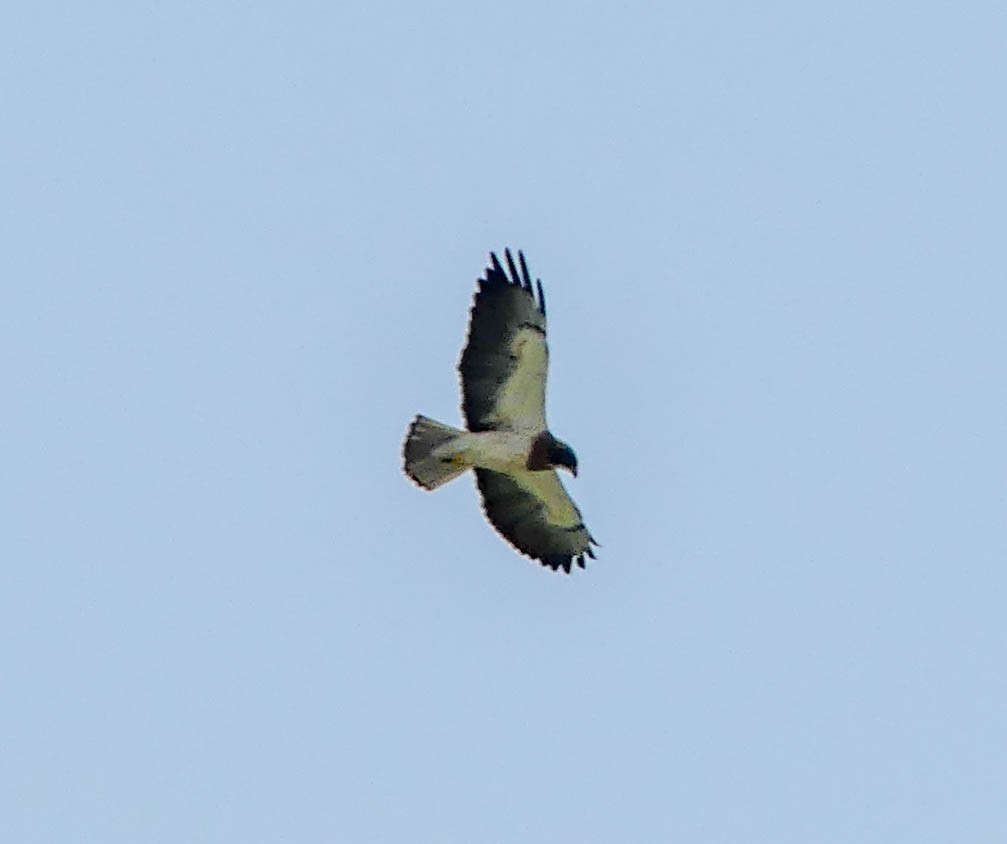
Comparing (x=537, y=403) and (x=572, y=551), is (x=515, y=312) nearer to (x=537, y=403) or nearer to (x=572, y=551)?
(x=537, y=403)

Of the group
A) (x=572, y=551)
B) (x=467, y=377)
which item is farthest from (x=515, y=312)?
(x=572, y=551)

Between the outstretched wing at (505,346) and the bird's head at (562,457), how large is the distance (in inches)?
20.1

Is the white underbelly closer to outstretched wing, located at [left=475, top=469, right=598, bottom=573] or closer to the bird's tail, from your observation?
the bird's tail

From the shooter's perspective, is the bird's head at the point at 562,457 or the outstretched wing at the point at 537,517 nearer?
the bird's head at the point at 562,457

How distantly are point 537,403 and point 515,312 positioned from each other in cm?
95

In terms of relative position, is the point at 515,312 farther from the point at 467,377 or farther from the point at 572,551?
the point at 572,551

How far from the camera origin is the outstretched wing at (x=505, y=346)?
28406 millimetres

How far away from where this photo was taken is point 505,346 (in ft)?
93.3

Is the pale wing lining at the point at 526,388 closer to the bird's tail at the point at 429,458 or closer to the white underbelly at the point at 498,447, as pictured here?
the white underbelly at the point at 498,447

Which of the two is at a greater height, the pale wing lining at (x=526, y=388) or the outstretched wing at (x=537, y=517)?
the pale wing lining at (x=526, y=388)

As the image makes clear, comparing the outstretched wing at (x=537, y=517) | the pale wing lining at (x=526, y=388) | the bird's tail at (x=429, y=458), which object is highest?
the pale wing lining at (x=526, y=388)

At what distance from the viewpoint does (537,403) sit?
28.7 metres

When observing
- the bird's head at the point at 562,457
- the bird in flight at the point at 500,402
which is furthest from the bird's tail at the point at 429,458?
the bird's head at the point at 562,457

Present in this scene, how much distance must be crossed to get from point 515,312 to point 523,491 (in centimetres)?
216
